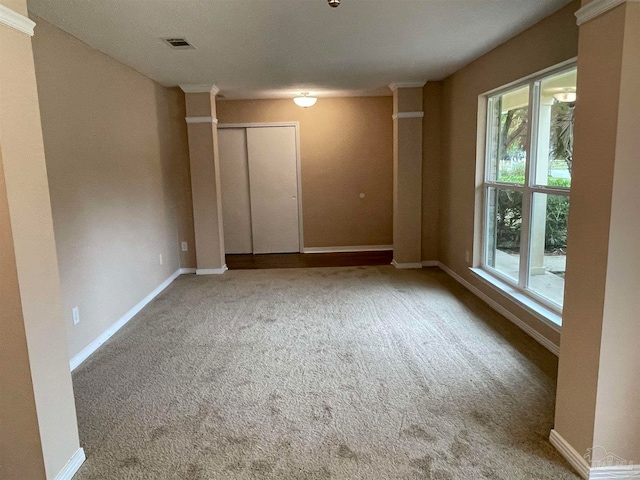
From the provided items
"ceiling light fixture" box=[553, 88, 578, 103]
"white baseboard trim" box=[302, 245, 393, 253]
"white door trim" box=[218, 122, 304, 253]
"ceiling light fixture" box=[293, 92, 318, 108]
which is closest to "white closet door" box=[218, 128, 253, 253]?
"white door trim" box=[218, 122, 304, 253]

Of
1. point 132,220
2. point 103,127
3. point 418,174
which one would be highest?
point 103,127

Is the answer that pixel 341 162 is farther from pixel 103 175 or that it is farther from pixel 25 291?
pixel 25 291

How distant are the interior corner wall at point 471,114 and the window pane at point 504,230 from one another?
216 millimetres

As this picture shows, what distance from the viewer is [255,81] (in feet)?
16.2

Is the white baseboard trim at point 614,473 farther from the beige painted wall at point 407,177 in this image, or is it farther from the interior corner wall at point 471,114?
the beige painted wall at point 407,177

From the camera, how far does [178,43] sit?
11.1 ft

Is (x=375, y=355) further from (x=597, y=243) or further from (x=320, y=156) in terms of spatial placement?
(x=320, y=156)

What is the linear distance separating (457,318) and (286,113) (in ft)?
13.5

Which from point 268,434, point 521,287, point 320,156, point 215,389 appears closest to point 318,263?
point 320,156

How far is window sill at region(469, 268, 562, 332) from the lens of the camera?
303 centimetres

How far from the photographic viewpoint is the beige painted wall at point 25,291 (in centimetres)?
161

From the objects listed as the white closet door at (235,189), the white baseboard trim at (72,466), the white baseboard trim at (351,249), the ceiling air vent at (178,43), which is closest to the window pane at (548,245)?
the ceiling air vent at (178,43)

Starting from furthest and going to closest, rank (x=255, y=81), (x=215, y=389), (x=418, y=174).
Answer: (x=418, y=174) < (x=255, y=81) < (x=215, y=389)

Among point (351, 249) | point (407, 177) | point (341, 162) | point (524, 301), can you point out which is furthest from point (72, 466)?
point (341, 162)
